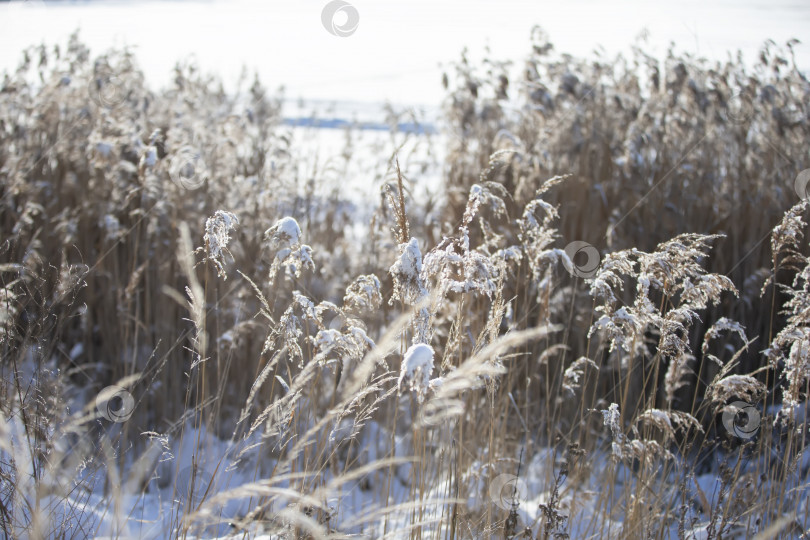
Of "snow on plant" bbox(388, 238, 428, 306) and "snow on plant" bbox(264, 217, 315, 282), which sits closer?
"snow on plant" bbox(388, 238, 428, 306)

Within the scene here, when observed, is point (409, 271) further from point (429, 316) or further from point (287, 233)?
point (287, 233)

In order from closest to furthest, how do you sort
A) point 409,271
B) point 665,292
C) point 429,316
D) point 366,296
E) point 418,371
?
point 418,371 < point 409,271 < point 429,316 < point 366,296 < point 665,292

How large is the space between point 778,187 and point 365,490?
9.43 ft

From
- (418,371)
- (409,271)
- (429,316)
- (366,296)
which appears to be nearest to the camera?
(418,371)

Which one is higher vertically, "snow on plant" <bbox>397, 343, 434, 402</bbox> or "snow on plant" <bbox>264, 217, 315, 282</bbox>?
"snow on plant" <bbox>264, 217, 315, 282</bbox>

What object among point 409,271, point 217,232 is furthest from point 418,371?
point 217,232

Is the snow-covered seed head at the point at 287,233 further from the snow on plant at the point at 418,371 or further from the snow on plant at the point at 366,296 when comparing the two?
the snow on plant at the point at 418,371

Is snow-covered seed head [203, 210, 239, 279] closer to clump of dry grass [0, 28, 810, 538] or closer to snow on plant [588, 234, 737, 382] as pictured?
clump of dry grass [0, 28, 810, 538]

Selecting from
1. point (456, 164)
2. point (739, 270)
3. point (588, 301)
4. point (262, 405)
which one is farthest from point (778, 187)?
point (262, 405)

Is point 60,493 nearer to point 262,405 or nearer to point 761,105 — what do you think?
point 262,405

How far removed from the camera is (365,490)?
117 inches

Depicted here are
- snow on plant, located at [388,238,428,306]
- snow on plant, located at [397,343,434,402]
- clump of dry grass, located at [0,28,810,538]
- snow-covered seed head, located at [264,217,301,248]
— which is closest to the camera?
snow on plant, located at [397,343,434,402]

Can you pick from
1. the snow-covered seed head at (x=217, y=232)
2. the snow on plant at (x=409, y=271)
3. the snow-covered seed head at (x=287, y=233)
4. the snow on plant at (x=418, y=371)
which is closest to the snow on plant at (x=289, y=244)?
the snow-covered seed head at (x=287, y=233)

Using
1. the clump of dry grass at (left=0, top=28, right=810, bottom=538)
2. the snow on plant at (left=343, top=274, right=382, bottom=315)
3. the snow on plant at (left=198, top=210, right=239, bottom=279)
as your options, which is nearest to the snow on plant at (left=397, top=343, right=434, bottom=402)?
the clump of dry grass at (left=0, top=28, right=810, bottom=538)
